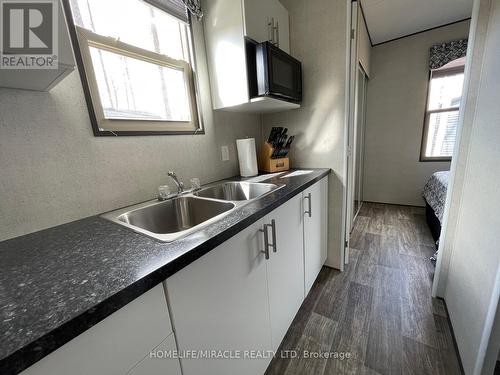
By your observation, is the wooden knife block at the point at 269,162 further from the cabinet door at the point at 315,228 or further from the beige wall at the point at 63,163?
the beige wall at the point at 63,163

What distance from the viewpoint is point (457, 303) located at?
120 cm

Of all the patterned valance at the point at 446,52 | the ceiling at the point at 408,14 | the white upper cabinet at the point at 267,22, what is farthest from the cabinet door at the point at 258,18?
the patterned valance at the point at 446,52

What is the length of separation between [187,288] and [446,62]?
4.13 metres

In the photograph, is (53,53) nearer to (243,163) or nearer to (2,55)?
(2,55)

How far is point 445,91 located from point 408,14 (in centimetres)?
121

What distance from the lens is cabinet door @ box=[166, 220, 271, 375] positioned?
574mm

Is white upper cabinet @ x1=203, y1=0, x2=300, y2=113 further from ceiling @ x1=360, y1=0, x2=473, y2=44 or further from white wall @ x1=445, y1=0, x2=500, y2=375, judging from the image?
ceiling @ x1=360, y1=0, x2=473, y2=44

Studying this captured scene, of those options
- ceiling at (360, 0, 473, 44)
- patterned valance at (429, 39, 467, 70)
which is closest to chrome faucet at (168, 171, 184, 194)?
ceiling at (360, 0, 473, 44)

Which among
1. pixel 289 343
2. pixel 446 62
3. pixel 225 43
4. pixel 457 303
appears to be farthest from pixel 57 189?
pixel 446 62

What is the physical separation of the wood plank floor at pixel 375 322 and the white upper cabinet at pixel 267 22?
73.5 inches

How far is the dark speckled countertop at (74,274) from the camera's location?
1.11 ft

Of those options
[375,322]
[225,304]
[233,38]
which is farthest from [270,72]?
[375,322]

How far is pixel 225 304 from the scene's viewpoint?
0.72m

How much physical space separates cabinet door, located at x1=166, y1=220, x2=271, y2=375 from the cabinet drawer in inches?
1.8
